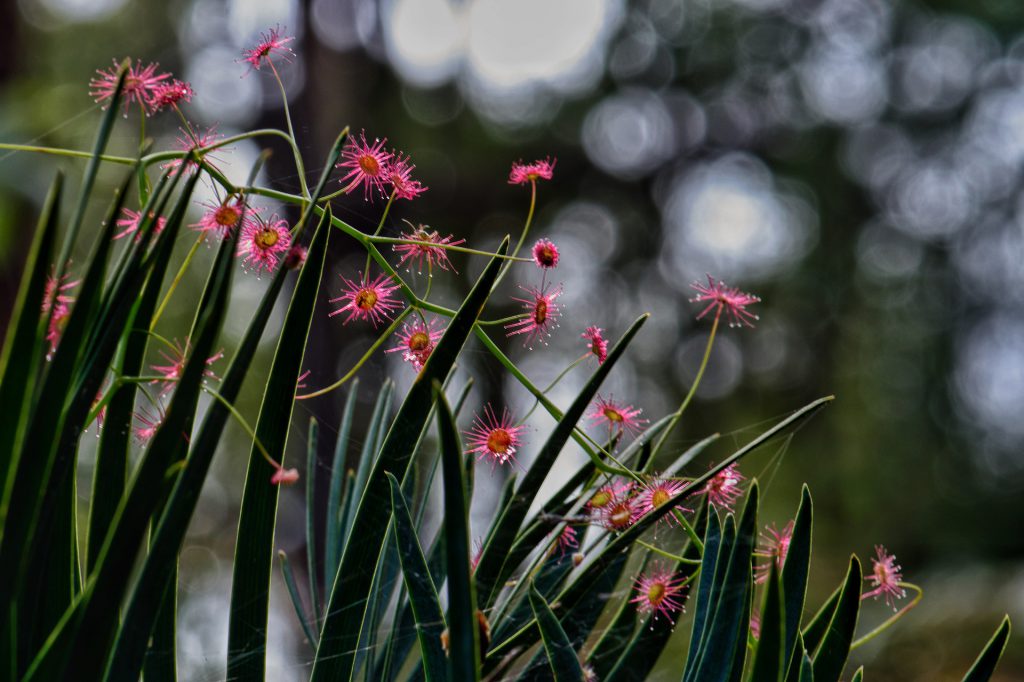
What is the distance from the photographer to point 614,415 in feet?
1.52

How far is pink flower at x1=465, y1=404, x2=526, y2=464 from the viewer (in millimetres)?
420

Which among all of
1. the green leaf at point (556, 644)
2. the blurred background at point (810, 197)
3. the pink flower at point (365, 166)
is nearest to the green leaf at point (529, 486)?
the green leaf at point (556, 644)

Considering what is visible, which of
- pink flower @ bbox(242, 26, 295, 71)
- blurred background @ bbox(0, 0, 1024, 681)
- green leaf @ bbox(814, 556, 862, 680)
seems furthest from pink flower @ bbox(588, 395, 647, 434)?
blurred background @ bbox(0, 0, 1024, 681)

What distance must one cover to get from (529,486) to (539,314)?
0.36ft

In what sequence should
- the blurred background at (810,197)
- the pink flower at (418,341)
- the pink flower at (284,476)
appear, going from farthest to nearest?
the blurred background at (810,197)
the pink flower at (418,341)
the pink flower at (284,476)

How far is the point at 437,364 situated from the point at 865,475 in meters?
3.59

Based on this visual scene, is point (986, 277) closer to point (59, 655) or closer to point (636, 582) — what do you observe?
point (636, 582)

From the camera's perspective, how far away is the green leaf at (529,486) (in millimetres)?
301

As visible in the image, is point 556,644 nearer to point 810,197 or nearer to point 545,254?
point 545,254

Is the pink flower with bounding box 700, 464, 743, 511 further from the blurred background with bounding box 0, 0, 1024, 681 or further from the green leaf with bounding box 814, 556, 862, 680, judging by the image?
the blurred background with bounding box 0, 0, 1024, 681

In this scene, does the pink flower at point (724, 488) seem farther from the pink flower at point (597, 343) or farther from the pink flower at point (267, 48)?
the pink flower at point (267, 48)

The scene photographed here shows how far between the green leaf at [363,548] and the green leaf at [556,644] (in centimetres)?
7

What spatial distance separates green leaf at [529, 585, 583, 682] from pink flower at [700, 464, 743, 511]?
0.14 m

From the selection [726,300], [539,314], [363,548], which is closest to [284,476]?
[363,548]
